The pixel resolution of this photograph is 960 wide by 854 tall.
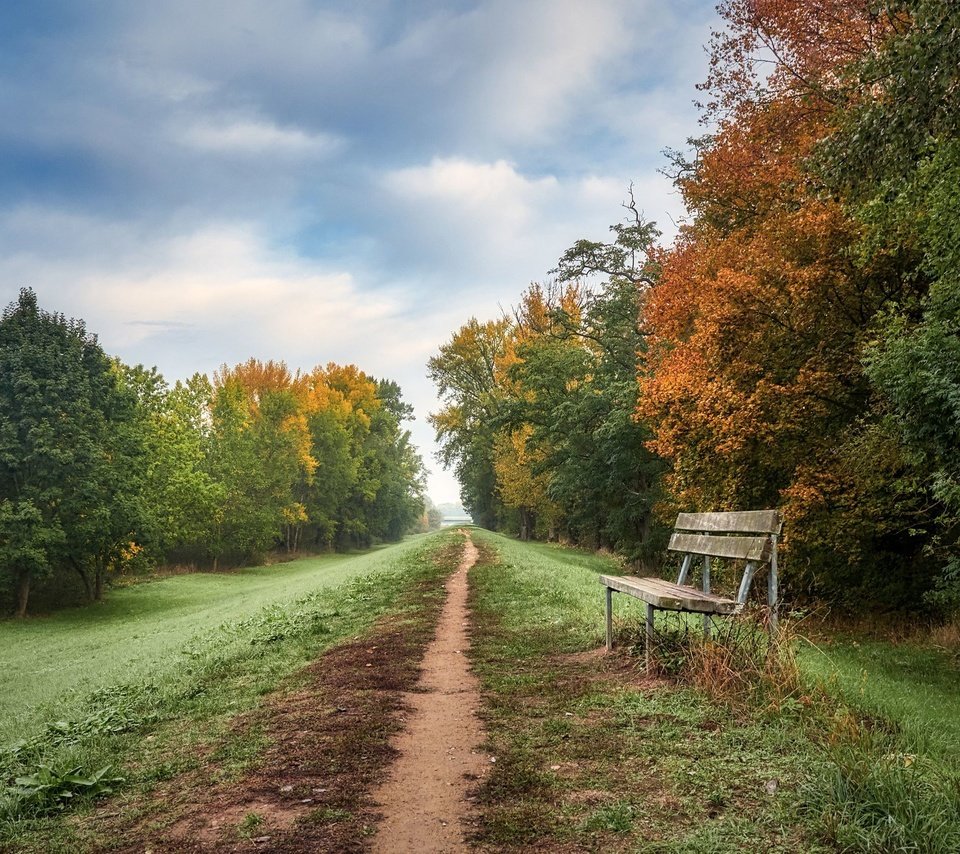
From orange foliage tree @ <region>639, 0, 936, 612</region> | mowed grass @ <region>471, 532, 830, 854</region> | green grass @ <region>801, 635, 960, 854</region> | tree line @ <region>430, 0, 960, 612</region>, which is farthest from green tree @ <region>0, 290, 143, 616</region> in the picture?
green grass @ <region>801, 635, 960, 854</region>

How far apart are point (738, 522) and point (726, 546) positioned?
256 mm

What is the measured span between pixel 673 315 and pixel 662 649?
38.9 feet

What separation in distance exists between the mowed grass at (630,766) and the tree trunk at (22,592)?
28.0m

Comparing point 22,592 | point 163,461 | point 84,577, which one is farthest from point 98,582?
point 163,461

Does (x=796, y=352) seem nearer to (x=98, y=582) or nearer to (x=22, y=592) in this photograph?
(x=22, y=592)

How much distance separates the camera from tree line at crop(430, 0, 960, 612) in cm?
845

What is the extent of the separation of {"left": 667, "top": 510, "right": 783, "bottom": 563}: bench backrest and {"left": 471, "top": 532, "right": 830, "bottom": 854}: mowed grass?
1331mm

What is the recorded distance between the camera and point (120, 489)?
30.1 meters

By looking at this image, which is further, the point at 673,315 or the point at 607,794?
the point at 673,315

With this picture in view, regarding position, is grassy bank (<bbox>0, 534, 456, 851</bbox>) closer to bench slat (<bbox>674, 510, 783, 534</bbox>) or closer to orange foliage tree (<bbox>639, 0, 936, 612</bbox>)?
bench slat (<bbox>674, 510, 783, 534</bbox>)

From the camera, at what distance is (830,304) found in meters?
12.8

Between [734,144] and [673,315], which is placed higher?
[734,144]

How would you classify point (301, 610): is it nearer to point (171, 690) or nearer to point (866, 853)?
point (171, 690)

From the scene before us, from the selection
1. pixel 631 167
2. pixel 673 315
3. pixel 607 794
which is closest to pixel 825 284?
pixel 673 315
